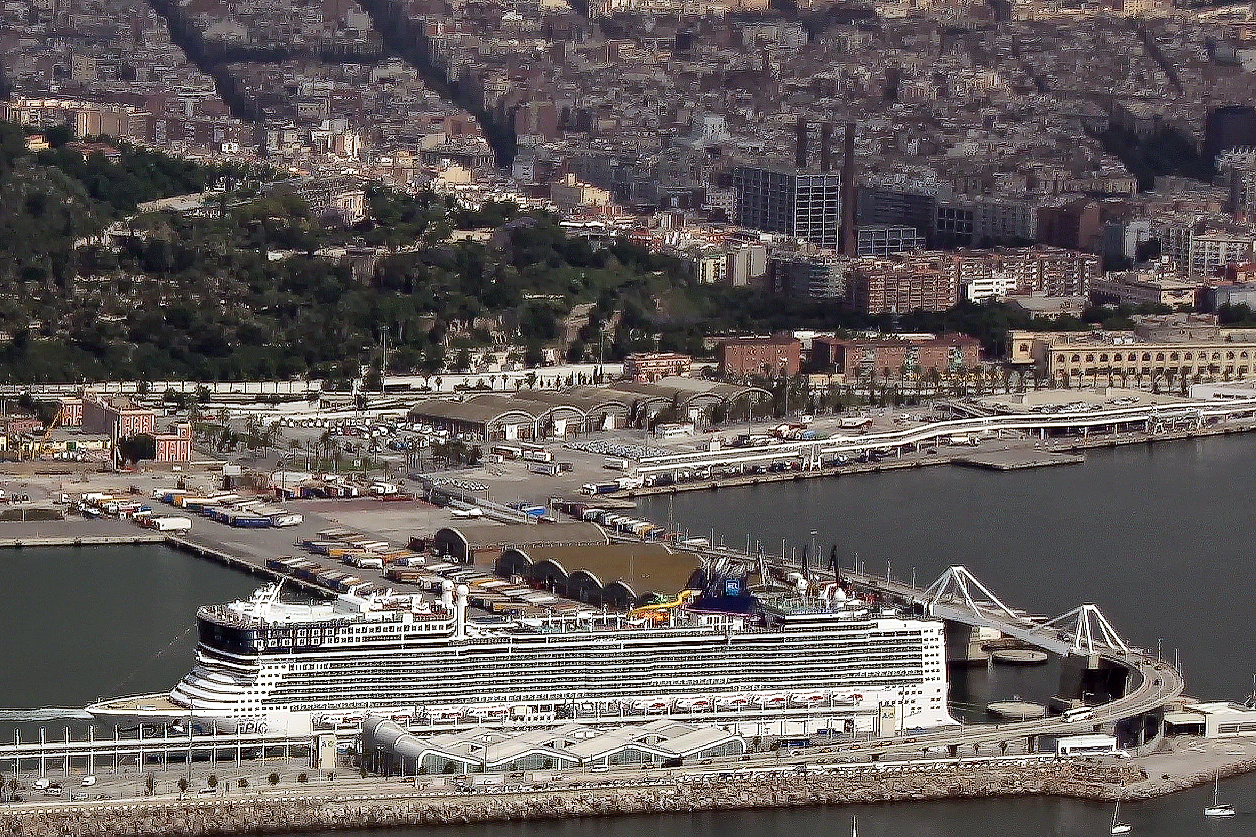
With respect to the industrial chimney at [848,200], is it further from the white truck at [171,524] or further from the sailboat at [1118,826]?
the sailboat at [1118,826]

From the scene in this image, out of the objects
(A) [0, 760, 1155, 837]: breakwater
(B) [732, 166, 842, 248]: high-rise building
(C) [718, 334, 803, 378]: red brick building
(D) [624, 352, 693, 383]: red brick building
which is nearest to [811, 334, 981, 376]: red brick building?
(C) [718, 334, 803, 378]: red brick building

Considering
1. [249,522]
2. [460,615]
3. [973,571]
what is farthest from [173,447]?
[460,615]

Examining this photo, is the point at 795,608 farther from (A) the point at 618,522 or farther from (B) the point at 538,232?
(B) the point at 538,232

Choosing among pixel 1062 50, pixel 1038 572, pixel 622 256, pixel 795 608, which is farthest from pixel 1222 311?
pixel 1062 50

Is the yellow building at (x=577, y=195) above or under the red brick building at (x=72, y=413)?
above

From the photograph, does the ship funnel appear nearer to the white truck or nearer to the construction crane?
the white truck

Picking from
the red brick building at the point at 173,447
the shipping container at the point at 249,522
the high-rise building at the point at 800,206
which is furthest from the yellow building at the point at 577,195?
the shipping container at the point at 249,522
